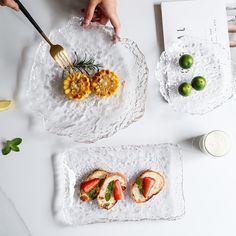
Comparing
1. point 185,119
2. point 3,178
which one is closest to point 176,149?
point 185,119

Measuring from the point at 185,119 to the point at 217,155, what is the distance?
16cm

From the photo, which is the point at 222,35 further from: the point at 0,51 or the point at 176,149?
the point at 0,51

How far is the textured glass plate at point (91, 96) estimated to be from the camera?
56.0 inches

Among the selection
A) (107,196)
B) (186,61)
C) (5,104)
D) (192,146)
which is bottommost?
(107,196)

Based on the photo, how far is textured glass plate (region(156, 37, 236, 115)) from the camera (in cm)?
143

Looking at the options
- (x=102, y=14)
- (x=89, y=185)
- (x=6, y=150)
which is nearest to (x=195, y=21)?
(x=102, y=14)

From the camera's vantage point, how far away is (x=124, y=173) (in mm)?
1438

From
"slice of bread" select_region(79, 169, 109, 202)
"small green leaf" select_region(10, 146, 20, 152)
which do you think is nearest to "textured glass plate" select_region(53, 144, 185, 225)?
"slice of bread" select_region(79, 169, 109, 202)

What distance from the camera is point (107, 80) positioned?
1390 mm

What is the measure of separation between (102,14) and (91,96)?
279 mm

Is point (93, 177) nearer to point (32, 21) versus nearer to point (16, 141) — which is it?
point (16, 141)

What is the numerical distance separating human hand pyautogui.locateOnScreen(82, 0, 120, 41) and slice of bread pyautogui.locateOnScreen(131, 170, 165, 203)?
0.47 metres

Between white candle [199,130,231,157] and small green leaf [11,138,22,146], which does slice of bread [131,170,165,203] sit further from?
small green leaf [11,138,22,146]

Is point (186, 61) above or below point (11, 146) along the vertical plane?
above
